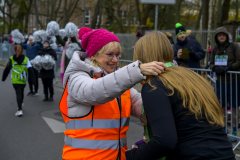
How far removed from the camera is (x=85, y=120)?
2.00 metres

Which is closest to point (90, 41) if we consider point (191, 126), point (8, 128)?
point (191, 126)

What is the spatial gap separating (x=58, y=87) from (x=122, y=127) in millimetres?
9751

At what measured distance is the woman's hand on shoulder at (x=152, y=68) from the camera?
1687 mm

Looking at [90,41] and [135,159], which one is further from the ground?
[90,41]

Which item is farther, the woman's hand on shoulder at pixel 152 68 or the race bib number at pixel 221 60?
the race bib number at pixel 221 60

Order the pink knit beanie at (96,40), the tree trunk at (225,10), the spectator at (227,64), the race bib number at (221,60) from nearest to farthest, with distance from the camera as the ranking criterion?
1. the pink knit beanie at (96,40)
2. the spectator at (227,64)
3. the race bib number at (221,60)
4. the tree trunk at (225,10)

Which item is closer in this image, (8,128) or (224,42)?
(224,42)

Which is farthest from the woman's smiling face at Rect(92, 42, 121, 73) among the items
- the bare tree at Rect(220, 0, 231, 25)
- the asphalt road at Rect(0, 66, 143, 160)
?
the bare tree at Rect(220, 0, 231, 25)

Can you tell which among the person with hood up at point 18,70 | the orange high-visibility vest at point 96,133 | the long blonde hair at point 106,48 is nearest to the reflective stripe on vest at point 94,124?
the orange high-visibility vest at point 96,133

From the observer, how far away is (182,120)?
1.67m

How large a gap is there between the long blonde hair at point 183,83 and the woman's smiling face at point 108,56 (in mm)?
355

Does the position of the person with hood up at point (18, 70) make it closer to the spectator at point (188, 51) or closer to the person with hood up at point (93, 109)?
the spectator at point (188, 51)

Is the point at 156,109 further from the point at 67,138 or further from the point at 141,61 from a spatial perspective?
the point at 67,138

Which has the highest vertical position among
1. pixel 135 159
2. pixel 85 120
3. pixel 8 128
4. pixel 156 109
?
pixel 156 109
